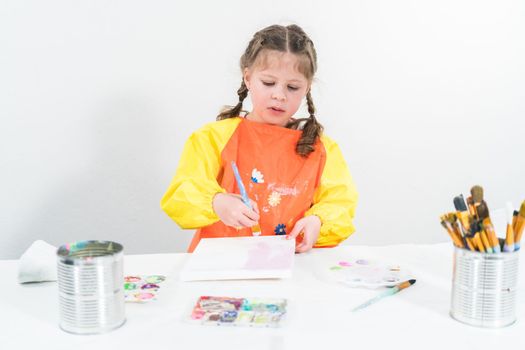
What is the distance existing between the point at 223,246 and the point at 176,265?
114mm

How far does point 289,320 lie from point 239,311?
9cm

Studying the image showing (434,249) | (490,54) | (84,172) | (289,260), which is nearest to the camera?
(289,260)

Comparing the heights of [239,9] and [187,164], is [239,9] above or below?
above

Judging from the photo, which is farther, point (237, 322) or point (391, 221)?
point (391, 221)

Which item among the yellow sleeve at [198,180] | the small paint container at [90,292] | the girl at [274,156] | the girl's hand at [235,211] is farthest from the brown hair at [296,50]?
the small paint container at [90,292]

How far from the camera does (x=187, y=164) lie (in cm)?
156

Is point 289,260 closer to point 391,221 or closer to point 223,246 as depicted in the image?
point 223,246

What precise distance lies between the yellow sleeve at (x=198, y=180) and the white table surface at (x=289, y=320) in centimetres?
29

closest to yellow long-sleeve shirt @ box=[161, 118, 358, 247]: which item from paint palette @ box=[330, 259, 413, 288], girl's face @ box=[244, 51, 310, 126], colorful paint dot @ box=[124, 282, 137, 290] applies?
girl's face @ box=[244, 51, 310, 126]

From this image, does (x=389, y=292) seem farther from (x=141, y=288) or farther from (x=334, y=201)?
(x=334, y=201)

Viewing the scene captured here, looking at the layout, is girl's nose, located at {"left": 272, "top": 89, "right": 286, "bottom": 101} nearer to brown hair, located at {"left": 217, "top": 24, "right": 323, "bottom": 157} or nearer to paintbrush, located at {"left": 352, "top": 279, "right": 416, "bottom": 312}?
brown hair, located at {"left": 217, "top": 24, "right": 323, "bottom": 157}

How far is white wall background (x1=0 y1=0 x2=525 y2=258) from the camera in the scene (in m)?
2.00

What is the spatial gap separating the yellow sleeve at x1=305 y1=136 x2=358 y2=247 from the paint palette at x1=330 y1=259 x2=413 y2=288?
0.83 feet

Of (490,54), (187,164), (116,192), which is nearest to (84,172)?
(116,192)
